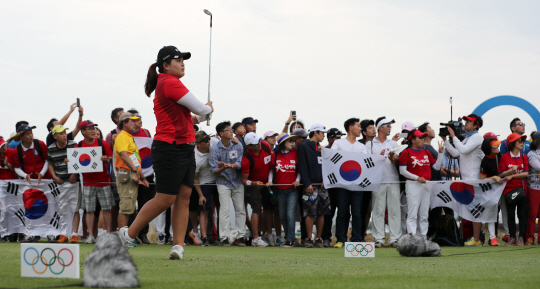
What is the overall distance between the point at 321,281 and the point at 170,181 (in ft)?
6.96

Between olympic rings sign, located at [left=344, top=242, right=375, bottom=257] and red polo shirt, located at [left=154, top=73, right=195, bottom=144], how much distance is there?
224cm

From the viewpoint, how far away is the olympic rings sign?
21.1 feet

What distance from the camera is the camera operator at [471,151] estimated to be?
10125 mm

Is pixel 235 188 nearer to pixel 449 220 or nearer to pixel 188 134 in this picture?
pixel 449 220

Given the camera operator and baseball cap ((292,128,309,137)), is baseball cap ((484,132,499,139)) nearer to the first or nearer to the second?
the camera operator

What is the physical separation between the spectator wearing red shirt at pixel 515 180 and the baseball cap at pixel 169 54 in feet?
22.0

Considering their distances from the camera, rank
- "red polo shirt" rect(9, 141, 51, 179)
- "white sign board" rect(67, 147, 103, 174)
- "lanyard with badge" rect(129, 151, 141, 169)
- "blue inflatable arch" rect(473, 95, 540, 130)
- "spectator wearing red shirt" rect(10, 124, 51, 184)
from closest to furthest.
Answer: "lanyard with badge" rect(129, 151, 141, 169) < "white sign board" rect(67, 147, 103, 174) < "spectator wearing red shirt" rect(10, 124, 51, 184) < "red polo shirt" rect(9, 141, 51, 179) < "blue inflatable arch" rect(473, 95, 540, 130)

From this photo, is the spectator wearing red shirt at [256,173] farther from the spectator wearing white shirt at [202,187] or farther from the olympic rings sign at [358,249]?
the olympic rings sign at [358,249]

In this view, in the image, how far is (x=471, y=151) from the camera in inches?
401

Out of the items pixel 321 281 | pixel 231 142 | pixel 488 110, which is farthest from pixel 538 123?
pixel 321 281

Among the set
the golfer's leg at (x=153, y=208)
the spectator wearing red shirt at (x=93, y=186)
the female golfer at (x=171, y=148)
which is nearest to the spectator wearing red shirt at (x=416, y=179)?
the spectator wearing red shirt at (x=93, y=186)

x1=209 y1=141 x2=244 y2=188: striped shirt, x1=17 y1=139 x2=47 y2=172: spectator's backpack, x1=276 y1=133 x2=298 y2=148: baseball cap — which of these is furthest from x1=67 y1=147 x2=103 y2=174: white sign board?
x1=276 y1=133 x2=298 y2=148: baseball cap

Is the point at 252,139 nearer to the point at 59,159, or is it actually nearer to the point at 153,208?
the point at 59,159

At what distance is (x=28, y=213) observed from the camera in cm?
1094
